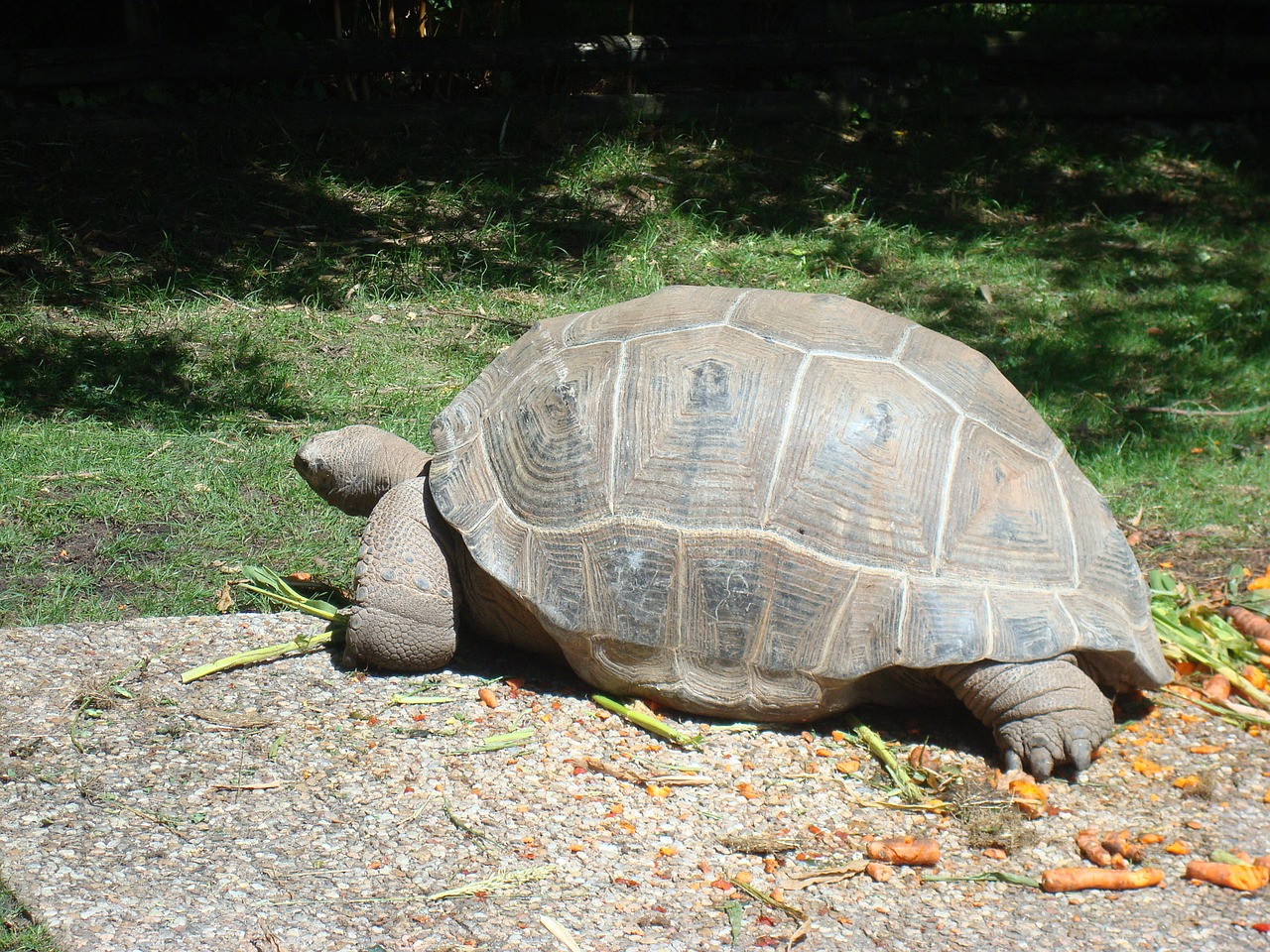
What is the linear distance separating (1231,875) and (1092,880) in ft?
1.03

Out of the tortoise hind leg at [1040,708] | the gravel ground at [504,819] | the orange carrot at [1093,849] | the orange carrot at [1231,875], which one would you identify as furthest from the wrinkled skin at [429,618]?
the orange carrot at [1231,875]

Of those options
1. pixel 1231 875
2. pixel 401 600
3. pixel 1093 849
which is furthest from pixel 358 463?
pixel 1231 875

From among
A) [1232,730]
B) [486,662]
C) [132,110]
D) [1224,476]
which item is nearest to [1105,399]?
[1224,476]

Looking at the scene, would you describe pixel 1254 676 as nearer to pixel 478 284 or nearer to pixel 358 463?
pixel 358 463

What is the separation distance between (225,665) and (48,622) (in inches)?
30.8

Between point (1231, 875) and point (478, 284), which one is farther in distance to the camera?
point (478, 284)

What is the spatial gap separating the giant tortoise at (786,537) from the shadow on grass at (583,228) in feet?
7.59

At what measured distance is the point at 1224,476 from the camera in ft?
17.1

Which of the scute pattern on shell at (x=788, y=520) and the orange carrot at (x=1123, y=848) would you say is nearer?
the orange carrot at (x=1123, y=848)

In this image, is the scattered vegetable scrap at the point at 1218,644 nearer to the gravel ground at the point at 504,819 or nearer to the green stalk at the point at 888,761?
the gravel ground at the point at 504,819

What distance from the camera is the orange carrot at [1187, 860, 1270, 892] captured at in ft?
8.92

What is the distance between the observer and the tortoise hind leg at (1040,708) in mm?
3080

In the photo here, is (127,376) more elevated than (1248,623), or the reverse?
(127,376)

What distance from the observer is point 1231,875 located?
8.92 feet
